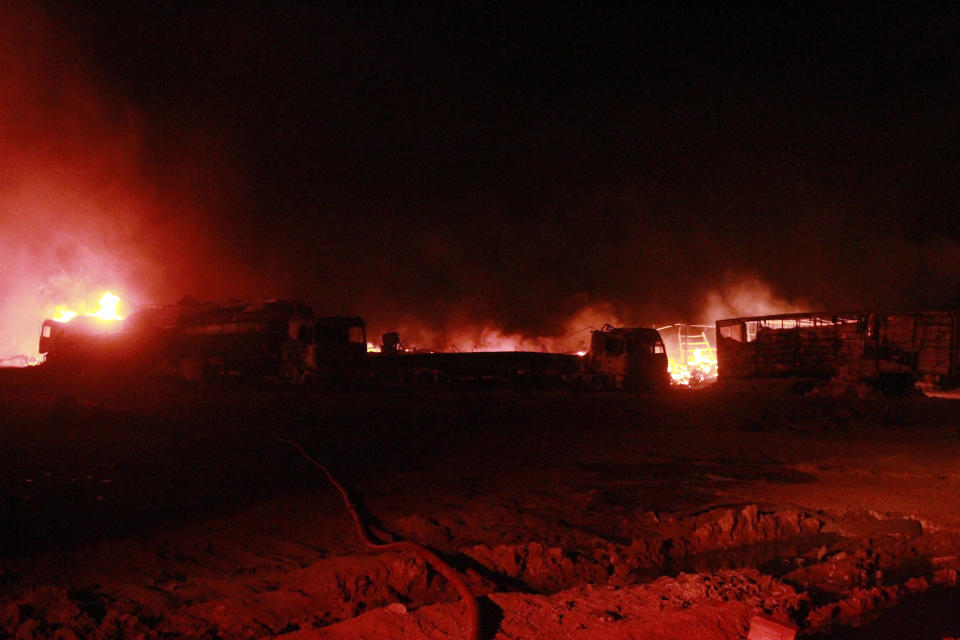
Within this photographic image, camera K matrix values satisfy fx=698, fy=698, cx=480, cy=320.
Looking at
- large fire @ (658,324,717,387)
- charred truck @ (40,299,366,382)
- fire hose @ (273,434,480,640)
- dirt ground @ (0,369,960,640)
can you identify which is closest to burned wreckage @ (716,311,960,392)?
large fire @ (658,324,717,387)

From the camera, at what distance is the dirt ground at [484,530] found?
455 centimetres

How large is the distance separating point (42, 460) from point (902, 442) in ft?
45.8

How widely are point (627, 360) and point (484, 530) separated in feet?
61.2

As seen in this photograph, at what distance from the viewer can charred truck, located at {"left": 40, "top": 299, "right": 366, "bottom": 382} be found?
25391mm

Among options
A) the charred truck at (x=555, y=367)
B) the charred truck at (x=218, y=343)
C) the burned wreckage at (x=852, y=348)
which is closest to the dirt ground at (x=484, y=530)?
the burned wreckage at (x=852, y=348)

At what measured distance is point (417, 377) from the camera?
26.2 meters

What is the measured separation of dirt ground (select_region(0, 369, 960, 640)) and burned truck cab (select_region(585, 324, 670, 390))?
10.4m

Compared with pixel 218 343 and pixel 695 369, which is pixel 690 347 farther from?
pixel 218 343

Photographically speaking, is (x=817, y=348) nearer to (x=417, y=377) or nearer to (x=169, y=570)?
(x=417, y=377)

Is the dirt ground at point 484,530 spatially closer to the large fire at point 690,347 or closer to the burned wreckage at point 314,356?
the burned wreckage at point 314,356

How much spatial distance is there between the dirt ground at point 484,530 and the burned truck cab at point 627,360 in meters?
10.4

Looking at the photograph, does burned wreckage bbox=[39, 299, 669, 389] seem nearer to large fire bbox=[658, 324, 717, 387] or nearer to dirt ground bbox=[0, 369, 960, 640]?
large fire bbox=[658, 324, 717, 387]

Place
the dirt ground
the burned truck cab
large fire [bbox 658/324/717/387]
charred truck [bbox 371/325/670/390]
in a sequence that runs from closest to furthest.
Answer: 1. the dirt ground
2. the burned truck cab
3. charred truck [bbox 371/325/670/390]
4. large fire [bbox 658/324/717/387]

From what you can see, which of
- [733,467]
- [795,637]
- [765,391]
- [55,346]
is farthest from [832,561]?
[55,346]
